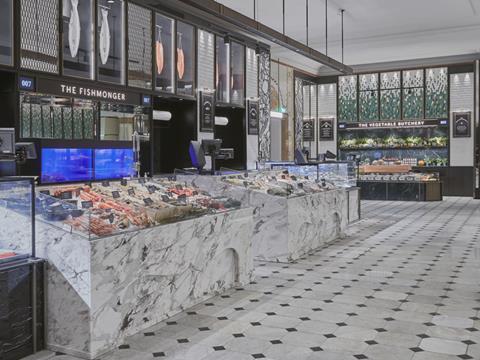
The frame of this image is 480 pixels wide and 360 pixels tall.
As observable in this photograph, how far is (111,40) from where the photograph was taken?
8.31 metres

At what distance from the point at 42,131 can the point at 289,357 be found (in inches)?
196

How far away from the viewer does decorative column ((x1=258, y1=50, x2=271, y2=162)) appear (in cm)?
1311

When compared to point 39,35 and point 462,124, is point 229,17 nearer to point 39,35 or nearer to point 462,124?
point 39,35

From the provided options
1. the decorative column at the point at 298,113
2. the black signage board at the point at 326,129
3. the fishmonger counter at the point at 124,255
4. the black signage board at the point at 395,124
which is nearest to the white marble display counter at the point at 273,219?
the fishmonger counter at the point at 124,255

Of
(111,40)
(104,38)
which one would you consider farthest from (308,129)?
(104,38)

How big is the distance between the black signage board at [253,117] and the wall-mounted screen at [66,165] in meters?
5.26

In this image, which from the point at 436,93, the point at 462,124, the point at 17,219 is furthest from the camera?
the point at 436,93

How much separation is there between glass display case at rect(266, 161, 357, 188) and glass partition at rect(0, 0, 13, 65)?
492cm

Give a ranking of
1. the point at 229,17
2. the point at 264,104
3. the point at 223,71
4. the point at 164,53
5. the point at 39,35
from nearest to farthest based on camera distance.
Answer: the point at 229,17 < the point at 39,35 < the point at 164,53 < the point at 223,71 < the point at 264,104

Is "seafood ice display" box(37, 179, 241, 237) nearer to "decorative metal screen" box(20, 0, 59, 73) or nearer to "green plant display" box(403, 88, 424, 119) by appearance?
"decorative metal screen" box(20, 0, 59, 73)

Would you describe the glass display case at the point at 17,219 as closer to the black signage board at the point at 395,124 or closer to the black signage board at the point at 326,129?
the black signage board at the point at 395,124

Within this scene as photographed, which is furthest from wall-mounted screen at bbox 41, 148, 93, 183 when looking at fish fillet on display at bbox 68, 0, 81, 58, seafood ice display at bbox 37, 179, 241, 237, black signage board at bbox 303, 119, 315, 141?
black signage board at bbox 303, 119, 315, 141

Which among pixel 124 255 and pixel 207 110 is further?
pixel 207 110

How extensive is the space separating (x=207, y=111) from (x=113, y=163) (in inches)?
114
